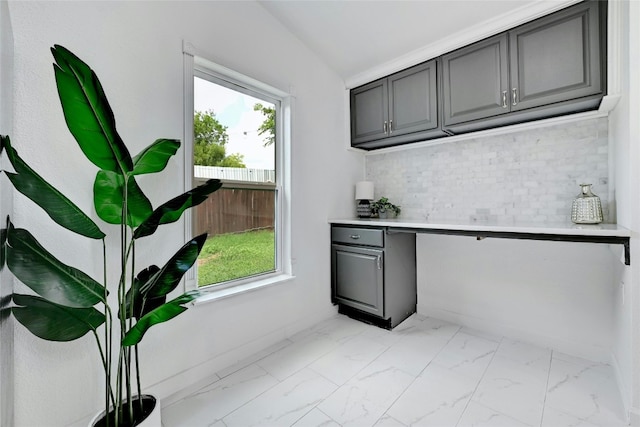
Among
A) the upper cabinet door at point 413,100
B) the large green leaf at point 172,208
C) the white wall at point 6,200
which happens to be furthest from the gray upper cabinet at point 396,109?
the white wall at point 6,200

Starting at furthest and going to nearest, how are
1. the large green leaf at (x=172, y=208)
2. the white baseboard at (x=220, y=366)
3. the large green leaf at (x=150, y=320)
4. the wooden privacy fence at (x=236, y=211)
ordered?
the wooden privacy fence at (x=236, y=211)
the white baseboard at (x=220, y=366)
the large green leaf at (x=172, y=208)
the large green leaf at (x=150, y=320)

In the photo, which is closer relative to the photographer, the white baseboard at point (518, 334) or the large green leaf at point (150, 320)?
the large green leaf at point (150, 320)

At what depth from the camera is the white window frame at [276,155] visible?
1.86 meters

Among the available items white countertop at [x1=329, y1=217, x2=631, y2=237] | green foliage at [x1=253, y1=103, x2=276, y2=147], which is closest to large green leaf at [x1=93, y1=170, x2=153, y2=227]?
green foliage at [x1=253, y1=103, x2=276, y2=147]

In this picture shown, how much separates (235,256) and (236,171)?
0.68 metres

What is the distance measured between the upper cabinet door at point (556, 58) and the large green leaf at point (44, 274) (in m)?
2.83

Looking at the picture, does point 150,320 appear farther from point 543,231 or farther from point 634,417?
point 634,417

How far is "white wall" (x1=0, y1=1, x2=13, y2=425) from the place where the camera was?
3.40 feet

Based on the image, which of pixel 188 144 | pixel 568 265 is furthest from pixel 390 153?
pixel 188 144

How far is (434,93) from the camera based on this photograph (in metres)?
2.50

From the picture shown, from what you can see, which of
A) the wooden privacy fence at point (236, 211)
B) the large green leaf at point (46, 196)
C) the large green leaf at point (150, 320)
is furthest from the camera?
the wooden privacy fence at point (236, 211)

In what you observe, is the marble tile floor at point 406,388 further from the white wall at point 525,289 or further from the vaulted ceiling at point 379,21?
the vaulted ceiling at point 379,21

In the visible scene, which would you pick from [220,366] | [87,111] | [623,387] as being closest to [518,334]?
[623,387]

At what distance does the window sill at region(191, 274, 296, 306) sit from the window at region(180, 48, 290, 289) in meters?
0.04
